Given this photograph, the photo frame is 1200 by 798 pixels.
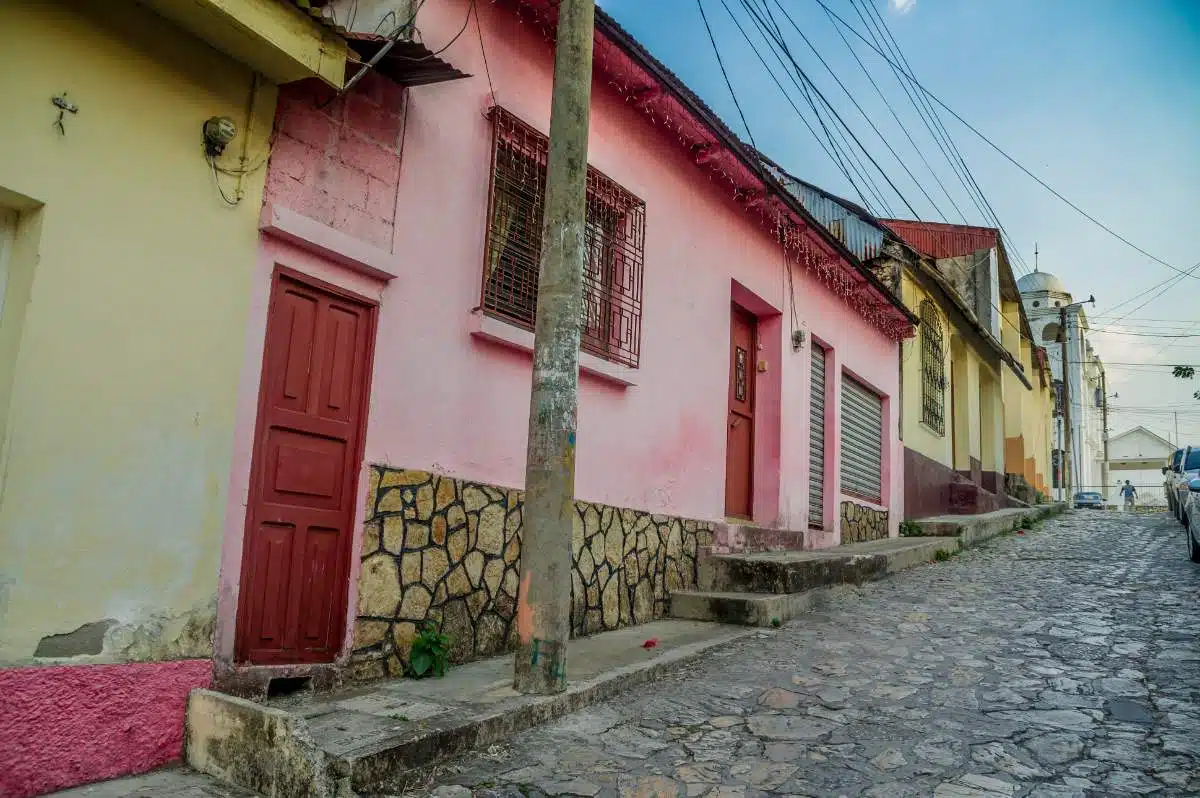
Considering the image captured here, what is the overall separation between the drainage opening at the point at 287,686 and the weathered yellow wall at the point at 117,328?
468 millimetres

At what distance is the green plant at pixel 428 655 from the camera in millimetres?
4535

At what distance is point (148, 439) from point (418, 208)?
6.79ft

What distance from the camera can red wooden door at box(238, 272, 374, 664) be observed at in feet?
13.3

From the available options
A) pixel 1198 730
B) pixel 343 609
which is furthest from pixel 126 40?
pixel 1198 730

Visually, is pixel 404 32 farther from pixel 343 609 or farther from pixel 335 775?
pixel 335 775

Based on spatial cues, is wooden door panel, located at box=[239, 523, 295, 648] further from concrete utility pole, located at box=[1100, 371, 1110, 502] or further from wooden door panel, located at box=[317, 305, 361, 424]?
concrete utility pole, located at box=[1100, 371, 1110, 502]

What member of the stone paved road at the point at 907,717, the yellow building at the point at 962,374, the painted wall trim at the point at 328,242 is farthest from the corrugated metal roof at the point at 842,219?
the painted wall trim at the point at 328,242

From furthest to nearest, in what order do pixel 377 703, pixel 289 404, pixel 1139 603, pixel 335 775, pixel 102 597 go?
pixel 1139 603, pixel 289 404, pixel 377 703, pixel 102 597, pixel 335 775

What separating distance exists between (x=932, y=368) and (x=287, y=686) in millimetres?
14397

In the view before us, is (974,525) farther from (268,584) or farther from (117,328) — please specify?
(117,328)

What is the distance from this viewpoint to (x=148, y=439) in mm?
3588

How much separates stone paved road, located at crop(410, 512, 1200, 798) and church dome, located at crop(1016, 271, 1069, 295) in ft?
138

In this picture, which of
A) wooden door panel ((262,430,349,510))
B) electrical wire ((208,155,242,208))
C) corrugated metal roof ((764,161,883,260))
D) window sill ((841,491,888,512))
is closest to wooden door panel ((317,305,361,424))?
wooden door panel ((262,430,349,510))

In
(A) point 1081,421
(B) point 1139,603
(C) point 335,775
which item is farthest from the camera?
(A) point 1081,421
